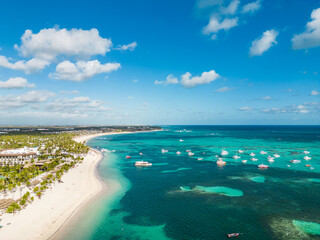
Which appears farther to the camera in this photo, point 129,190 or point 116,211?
point 129,190

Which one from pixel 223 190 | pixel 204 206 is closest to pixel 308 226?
pixel 204 206

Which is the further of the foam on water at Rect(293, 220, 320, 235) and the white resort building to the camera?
the white resort building

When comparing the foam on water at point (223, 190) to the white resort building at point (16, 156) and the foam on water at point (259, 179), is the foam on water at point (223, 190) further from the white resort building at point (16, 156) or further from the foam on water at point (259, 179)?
the white resort building at point (16, 156)

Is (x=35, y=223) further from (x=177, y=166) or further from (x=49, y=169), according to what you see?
(x=177, y=166)

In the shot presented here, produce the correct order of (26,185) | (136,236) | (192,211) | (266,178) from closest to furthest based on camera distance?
1. (136,236)
2. (192,211)
3. (26,185)
4. (266,178)

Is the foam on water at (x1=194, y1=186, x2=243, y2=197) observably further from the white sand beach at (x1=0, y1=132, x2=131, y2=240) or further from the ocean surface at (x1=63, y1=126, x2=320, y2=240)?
the white sand beach at (x1=0, y1=132, x2=131, y2=240)

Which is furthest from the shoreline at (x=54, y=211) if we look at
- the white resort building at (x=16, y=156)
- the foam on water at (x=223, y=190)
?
the white resort building at (x=16, y=156)

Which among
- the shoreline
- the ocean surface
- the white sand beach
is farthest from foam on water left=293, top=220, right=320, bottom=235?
the white sand beach

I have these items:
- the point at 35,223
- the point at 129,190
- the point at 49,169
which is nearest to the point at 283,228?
the point at 129,190

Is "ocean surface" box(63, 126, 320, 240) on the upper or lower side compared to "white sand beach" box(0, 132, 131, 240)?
lower
